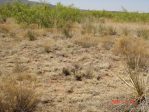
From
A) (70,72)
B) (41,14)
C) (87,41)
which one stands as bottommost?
(70,72)

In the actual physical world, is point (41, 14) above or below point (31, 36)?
above

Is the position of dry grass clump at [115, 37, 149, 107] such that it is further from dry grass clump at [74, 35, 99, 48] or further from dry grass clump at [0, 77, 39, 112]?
dry grass clump at [0, 77, 39, 112]

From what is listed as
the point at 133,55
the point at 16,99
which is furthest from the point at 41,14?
the point at 16,99

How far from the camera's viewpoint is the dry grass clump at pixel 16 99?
611cm

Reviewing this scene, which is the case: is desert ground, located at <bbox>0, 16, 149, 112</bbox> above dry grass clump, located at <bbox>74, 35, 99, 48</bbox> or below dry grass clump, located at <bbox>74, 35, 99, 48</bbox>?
below

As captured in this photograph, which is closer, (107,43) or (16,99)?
(16,99)

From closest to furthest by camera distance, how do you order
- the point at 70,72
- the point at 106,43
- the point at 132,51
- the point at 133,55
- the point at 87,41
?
the point at 70,72
the point at 133,55
the point at 132,51
the point at 106,43
the point at 87,41

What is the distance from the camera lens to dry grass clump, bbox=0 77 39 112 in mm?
6113

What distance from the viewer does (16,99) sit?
6.27 metres

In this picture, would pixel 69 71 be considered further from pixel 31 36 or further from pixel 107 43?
pixel 31 36

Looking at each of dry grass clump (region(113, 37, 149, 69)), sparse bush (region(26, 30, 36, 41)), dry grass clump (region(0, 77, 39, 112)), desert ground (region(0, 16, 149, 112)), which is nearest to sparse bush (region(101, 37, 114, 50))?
desert ground (region(0, 16, 149, 112))

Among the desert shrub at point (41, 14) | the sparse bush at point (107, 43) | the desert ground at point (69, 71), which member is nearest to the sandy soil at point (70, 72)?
the desert ground at point (69, 71)

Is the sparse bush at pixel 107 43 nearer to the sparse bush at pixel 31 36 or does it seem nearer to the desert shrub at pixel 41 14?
the sparse bush at pixel 31 36

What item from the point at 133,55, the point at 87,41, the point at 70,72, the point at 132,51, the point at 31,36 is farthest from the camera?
the point at 31,36
